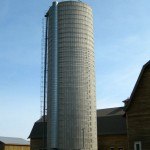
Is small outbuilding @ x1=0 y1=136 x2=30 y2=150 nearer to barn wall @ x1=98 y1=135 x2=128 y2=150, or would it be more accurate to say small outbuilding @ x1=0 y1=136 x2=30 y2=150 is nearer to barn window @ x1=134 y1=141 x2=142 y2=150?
barn wall @ x1=98 y1=135 x2=128 y2=150

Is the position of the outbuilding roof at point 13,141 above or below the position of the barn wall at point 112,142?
above

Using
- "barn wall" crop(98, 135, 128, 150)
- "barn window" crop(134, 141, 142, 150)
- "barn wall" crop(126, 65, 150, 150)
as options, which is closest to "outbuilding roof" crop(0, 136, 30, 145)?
"barn wall" crop(98, 135, 128, 150)

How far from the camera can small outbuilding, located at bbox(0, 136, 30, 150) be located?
2670 inches

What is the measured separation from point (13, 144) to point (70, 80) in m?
31.9

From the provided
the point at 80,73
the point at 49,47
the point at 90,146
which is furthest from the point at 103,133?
the point at 49,47

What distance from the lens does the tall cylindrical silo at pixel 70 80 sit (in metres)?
43.4

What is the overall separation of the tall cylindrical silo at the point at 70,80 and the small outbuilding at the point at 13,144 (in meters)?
26.4

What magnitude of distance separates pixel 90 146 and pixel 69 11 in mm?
18782

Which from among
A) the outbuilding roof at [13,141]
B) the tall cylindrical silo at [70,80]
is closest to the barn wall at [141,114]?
the tall cylindrical silo at [70,80]

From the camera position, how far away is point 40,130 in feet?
188

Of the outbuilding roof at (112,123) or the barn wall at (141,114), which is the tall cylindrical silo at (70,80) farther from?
the barn wall at (141,114)

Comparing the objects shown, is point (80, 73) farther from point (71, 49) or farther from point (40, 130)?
point (40, 130)

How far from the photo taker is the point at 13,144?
7025 centimetres

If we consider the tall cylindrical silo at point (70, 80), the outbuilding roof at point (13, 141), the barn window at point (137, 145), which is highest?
the tall cylindrical silo at point (70, 80)
